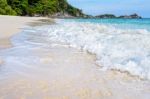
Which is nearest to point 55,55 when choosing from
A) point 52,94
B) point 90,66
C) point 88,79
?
point 90,66

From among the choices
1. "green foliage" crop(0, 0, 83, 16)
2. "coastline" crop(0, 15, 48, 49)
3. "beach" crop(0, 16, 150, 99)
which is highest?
"beach" crop(0, 16, 150, 99)

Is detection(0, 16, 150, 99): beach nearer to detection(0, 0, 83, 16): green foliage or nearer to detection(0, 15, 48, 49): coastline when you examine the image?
detection(0, 15, 48, 49): coastline

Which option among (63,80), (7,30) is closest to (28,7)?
(7,30)

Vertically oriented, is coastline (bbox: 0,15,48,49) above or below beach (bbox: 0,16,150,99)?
below

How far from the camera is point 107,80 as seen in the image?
3.62 m

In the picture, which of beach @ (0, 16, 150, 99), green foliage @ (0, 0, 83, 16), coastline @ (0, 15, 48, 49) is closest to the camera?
beach @ (0, 16, 150, 99)

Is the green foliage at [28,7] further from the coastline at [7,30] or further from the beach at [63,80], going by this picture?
the beach at [63,80]

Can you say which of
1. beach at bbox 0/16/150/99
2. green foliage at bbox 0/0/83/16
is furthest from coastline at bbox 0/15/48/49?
green foliage at bbox 0/0/83/16

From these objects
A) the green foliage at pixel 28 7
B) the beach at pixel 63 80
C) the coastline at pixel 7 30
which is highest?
the beach at pixel 63 80

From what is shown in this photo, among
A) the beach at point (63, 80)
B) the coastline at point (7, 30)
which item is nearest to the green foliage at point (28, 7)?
the coastline at point (7, 30)

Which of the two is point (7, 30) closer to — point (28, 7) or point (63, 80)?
point (63, 80)

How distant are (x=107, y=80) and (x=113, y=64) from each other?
2.28ft

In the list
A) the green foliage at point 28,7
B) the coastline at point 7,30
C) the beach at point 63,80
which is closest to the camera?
the beach at point 63,80

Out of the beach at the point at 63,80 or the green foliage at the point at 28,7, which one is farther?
the green foliage at the point at 28,7
